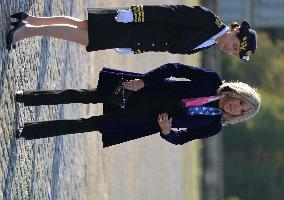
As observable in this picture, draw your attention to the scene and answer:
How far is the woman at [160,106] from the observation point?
5555mm

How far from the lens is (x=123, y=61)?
11.2 meters

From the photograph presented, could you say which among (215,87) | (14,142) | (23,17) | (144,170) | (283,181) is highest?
(23,17)

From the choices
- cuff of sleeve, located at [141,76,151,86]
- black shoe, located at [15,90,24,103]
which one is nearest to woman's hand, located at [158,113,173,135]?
cuff of sleeve, located at [141,76,151,86]

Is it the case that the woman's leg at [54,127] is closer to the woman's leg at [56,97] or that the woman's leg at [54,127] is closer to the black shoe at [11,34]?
the woman's leg at [56,97]

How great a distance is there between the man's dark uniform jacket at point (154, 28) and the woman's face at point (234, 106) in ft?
1.62

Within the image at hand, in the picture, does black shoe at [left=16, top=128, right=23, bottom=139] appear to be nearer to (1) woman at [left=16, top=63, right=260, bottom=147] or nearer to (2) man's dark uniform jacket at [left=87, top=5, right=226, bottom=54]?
(1) woman at [left=16, top=63, right=260, bottom=147]

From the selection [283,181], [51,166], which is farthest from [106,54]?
[283,181]

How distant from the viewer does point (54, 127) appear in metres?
5.72

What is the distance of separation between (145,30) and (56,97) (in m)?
0.88

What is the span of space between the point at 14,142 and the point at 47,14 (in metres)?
1.51

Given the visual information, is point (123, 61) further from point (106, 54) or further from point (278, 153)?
point (278, 153)

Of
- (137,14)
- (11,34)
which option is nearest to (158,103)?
(137,14)

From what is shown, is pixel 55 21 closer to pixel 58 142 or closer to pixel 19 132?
pixel 19 132

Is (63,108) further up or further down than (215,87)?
further down
